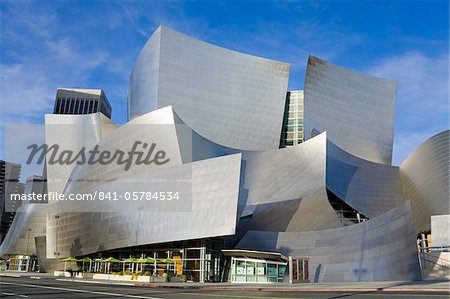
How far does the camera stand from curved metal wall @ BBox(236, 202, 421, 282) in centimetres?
2372

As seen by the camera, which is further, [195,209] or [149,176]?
[149,176]

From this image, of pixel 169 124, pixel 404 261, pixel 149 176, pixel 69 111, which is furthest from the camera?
pixel 69 111

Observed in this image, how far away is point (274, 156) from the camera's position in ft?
111

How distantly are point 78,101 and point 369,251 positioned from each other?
121002 mm

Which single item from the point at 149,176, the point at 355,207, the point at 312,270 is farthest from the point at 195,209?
the point at 355,207

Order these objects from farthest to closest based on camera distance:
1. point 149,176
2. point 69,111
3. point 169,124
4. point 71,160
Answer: point 69,111
point 71,160
point 169,124
point 149,176

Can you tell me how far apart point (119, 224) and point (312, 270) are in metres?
12.2

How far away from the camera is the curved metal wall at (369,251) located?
2372 centimetres

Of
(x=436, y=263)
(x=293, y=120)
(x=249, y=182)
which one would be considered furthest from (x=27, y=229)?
(x=436, y=263)

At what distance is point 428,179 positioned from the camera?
35750mm

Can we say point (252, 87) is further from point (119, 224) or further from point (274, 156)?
point (119, 224)

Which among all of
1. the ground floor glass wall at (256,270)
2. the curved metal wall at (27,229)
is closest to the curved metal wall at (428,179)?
the ground floor glass wall at (256,270)

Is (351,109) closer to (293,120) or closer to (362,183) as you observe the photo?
(293,120)

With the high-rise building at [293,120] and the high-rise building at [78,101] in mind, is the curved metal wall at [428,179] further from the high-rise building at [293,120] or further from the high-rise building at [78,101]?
the high-rise building at [78,101]
